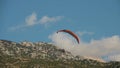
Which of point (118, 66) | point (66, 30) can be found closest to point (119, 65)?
point (118, 66)

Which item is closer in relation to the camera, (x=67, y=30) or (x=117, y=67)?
(x=67, y=30)

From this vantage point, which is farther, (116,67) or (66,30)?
(116,67)

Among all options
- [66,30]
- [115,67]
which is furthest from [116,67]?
[66,30]

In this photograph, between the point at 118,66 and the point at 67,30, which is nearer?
the point at 67,30

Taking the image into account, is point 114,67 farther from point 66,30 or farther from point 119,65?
point 66,30

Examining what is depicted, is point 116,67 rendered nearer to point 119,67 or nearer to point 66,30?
point 119,67

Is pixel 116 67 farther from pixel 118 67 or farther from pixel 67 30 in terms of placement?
pixel 67 30

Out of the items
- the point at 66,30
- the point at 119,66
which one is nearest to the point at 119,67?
the point at 119,66
